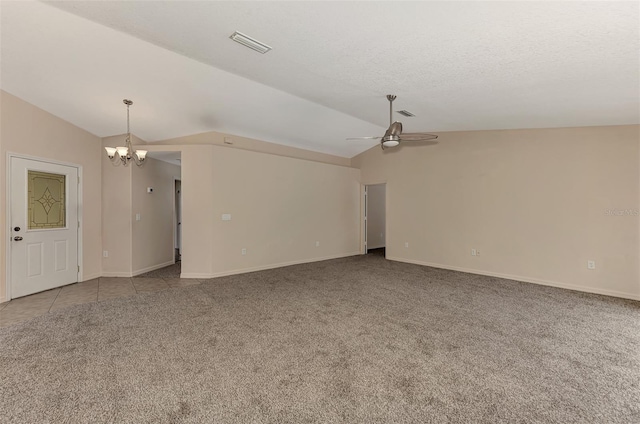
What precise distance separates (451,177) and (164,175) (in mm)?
6516

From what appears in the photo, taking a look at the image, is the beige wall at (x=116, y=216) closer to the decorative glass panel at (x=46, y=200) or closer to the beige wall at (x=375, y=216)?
the decorative glass panel at (x=46, y=200)

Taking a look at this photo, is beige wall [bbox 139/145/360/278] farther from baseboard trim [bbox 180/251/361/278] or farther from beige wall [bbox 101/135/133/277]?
beige wall [bbox 101/135/133/277]

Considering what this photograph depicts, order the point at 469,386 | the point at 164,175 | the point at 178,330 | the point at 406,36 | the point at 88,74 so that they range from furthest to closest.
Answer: the point at 164,175
the point at 88,74
the point at 178,330
the point at 406,36
the point at 469,386

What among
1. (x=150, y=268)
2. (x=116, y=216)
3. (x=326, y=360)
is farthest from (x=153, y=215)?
(x=326, y=360)

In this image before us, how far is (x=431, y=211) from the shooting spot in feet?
21.6

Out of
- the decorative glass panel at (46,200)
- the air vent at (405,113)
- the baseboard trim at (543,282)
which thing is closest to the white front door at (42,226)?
the decorative glass panel at (46,200)

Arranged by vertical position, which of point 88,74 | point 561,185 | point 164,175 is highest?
point 88,74

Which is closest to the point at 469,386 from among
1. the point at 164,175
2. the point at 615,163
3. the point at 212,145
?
the point at 615,163

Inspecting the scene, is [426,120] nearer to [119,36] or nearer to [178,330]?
[119,36]

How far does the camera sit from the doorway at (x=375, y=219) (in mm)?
8820

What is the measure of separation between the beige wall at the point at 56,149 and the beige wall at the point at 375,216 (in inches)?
265

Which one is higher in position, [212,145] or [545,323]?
[212,145]

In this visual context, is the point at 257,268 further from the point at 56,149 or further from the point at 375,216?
the point at 375,216

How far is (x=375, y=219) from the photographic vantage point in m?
9.19
